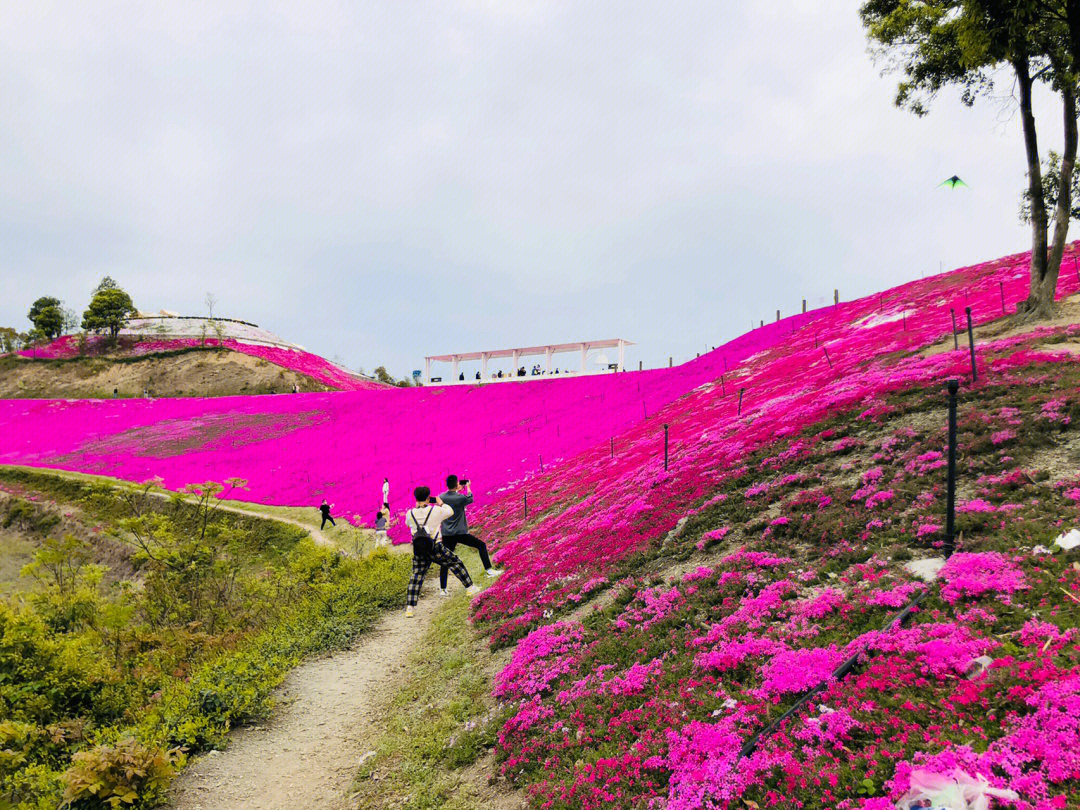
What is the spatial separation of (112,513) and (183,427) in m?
22.7

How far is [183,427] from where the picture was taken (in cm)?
5644

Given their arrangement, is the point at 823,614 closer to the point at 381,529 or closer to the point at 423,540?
the point at 423,540

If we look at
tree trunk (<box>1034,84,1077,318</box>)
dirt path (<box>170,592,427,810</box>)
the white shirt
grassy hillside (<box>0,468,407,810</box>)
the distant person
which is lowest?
the distant person

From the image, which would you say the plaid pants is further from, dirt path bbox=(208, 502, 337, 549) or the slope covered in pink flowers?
dirt path bbox=(208, 502, 337, 549)

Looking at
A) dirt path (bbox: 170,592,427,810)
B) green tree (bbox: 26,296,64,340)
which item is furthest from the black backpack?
green tree (bbox: 26,296,64,340)

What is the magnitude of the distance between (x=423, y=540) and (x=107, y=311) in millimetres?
108052

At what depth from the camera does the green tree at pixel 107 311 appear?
9188 centimetres

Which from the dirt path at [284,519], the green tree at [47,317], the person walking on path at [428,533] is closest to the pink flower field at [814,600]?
the person walking on path at [428,533]

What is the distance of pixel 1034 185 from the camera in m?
19.1

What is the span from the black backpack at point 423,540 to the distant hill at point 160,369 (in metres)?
76.1

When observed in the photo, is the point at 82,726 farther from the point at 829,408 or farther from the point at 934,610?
the point at 829,408

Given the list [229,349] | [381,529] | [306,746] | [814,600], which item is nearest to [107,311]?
[229,349]

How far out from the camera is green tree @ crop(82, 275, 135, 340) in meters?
91.9

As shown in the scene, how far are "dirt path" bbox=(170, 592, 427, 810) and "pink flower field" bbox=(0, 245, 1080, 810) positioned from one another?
241 cm
